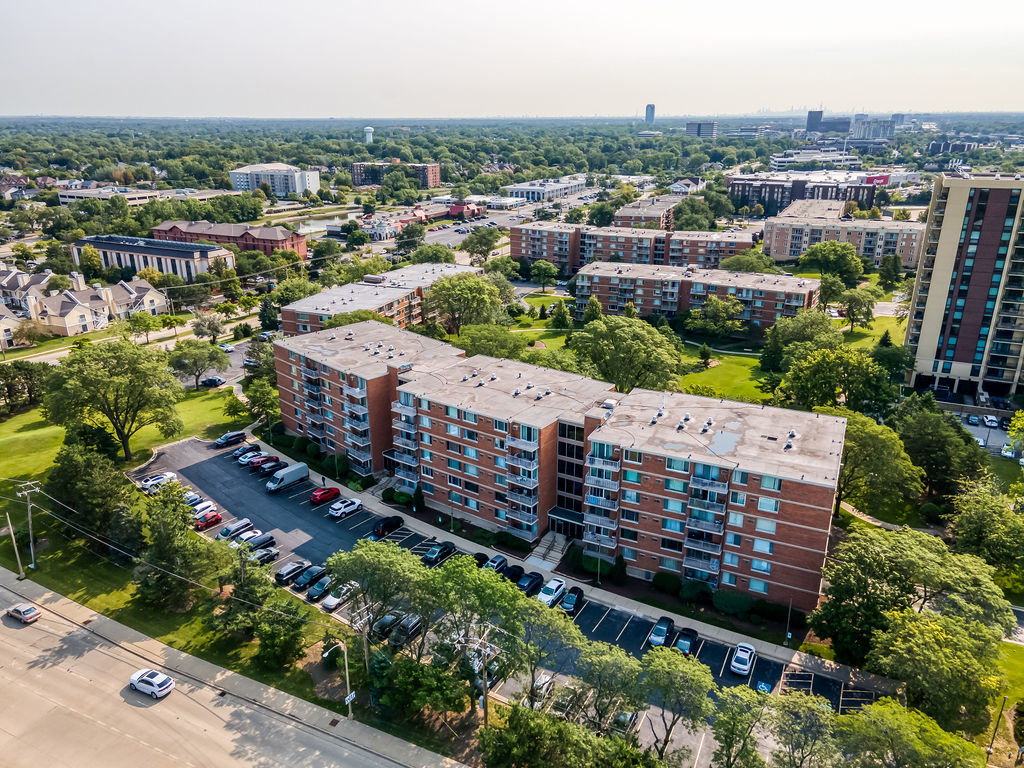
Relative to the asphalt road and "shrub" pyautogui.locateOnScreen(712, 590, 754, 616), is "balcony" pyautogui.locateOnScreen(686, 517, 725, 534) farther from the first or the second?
the asphalt road

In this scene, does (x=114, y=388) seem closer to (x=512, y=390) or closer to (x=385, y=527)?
(x=385, y=527)

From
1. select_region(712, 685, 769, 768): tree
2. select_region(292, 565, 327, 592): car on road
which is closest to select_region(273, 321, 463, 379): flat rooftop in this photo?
select_region(292, 565, 327, 592): car on road

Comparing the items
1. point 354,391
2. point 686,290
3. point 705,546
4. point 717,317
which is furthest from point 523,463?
point 686,290

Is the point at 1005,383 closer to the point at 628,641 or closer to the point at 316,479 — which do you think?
the point at 628,641

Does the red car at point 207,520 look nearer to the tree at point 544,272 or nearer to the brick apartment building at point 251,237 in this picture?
the tree at point 544,272

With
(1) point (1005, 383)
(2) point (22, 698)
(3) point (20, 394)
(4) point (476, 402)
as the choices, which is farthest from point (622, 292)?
(2) point (22, 698)
